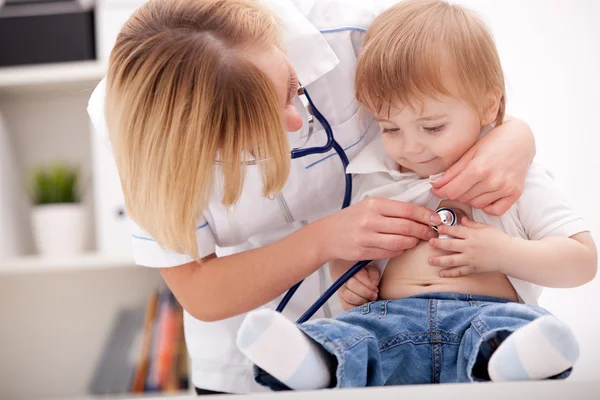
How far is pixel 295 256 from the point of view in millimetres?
1113

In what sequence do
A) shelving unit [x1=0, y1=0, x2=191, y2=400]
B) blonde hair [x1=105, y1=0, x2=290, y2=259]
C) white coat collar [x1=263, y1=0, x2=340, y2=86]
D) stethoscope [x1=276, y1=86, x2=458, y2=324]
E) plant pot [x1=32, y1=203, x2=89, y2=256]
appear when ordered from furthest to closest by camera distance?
shelving unit [x1=0, y1=0, x2=191, y2=400]
plant pot [x1=32, y1=203, x2=89, y2=256]
white coat collar [x1=263, y1=0, x2=340, y2=86]
stethoscope [x1=276, y1=86, x2=458, y2=324]
blonde hair [x1=105, y1=0, x2=290, y2=259]

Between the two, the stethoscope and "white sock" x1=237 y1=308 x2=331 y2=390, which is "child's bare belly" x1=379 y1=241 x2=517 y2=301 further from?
"white sock" x1=237 y1=308 x2=331 y2=390

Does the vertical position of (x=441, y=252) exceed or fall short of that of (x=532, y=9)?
it falls short

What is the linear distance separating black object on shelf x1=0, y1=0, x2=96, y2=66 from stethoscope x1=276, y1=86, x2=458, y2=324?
1291mm

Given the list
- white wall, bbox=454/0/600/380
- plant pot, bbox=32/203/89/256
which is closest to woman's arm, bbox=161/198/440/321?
white wall, bbox=454/0/600/380

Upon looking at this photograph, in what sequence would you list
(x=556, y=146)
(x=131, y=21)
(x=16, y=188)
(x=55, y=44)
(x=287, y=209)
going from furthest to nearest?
1. (x=16, y=188)
2. (x=55, y=44)
3. (x=556, y=146)
4. (x=287, y=209)
5. (x=131, y=21)

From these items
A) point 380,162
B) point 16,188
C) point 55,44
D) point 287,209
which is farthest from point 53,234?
point 380,162

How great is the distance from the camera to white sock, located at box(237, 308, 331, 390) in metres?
0.76

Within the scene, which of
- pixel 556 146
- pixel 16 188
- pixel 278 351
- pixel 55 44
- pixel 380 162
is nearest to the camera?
pixel 278 351

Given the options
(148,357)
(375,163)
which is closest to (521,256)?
(375,163)

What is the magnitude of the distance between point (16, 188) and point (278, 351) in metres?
1.94

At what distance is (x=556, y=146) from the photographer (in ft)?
4.89

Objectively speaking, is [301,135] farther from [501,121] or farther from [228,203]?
[501,121]

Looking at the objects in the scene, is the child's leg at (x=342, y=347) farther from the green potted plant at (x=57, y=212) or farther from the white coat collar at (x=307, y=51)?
the green potted plant at (x=57, y=212)
